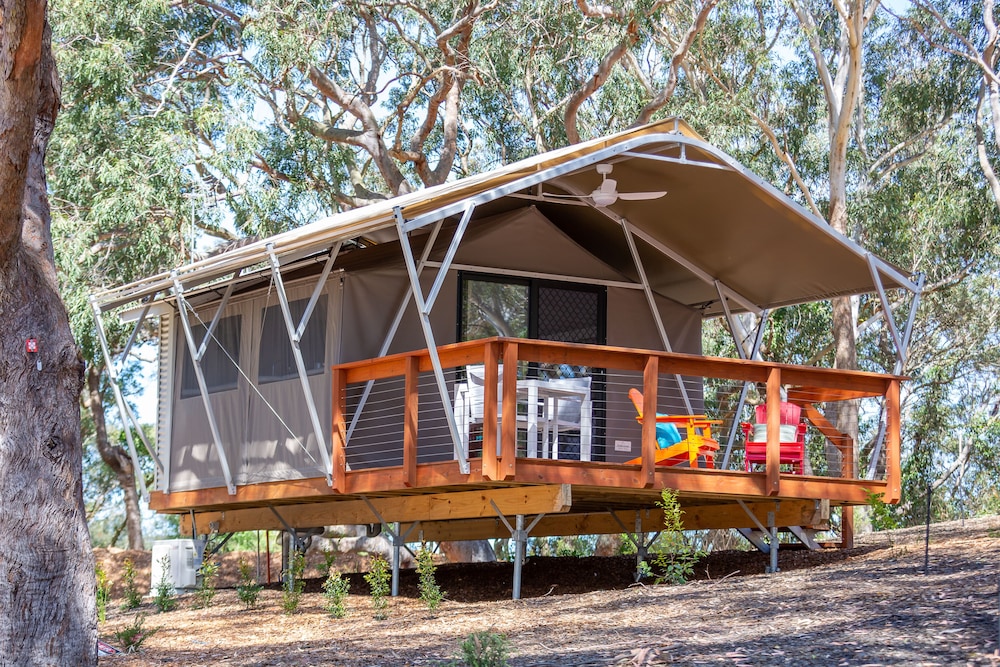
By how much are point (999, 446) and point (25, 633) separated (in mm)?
21644

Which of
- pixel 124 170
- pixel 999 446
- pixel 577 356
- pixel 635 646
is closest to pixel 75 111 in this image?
pixel 124 170

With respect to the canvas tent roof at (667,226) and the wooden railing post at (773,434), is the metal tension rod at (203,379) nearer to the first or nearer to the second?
the canvas tent roof at (667,226)

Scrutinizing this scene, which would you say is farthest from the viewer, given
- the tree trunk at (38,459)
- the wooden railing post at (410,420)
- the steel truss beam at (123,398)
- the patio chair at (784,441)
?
the steel truss beam at (123,398)

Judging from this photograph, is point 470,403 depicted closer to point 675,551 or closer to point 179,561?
point 675,551

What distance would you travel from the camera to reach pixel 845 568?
8.20 meters

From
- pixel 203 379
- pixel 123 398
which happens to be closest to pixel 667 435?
pixel 203 379

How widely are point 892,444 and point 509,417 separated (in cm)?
343

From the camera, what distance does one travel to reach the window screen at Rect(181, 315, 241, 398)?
11420 millimetres

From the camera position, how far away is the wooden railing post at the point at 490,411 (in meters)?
8.11

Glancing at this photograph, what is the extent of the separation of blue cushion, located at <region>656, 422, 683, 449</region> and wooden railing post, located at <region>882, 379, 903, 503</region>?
5.78 ft

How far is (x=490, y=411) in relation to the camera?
8195mm

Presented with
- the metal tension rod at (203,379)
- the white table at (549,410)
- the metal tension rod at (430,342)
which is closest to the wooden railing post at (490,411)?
the metal tension rod at (430,342)

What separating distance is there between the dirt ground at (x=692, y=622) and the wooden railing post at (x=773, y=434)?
0.70 meters

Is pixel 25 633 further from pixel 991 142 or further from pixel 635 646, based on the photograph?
pixel 991 142
